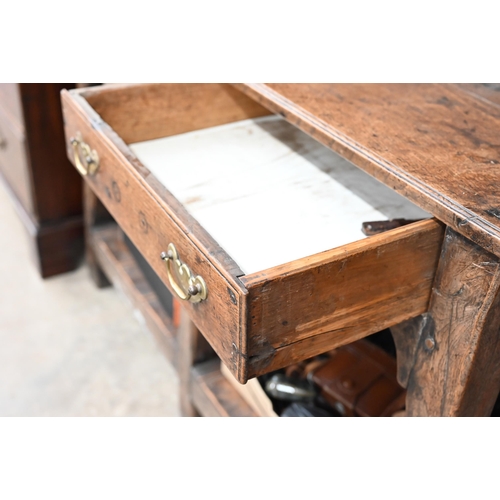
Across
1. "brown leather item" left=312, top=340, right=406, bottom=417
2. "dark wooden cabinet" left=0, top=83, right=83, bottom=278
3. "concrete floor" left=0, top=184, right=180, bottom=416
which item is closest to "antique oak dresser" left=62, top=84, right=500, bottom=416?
"brown leather item" left=312, top=340, right=406, bottom=417

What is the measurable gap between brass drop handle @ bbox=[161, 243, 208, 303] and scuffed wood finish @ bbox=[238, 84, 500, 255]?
25cm

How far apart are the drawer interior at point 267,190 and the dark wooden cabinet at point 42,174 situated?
54 centimetres

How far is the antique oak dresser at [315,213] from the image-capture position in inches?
27.4

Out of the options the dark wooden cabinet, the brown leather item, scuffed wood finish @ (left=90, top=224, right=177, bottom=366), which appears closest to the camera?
the brown leather item

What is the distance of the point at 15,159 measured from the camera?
167cm

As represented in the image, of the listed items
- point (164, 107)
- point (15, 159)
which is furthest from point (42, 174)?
point (164, 107)

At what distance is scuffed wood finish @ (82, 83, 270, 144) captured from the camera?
1.04 meters

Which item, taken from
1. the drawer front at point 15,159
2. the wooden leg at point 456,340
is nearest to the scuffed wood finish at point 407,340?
the wooden leg at point 456,340

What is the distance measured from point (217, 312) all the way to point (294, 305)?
9 centimetres

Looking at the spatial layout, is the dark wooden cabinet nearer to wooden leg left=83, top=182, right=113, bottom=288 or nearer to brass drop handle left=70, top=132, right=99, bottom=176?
wooden leg left=83, top=182, right=113, bottom=288

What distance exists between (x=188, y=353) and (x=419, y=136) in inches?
24.9

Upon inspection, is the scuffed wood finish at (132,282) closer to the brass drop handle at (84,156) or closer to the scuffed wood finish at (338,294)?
the brass drop handle at (84,156)

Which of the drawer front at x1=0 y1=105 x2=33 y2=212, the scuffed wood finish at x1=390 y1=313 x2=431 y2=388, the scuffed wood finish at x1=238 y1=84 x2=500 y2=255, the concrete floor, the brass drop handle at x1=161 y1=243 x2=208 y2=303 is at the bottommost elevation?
the concrete floor

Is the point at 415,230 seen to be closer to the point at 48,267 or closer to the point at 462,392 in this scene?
the point at 462,392
